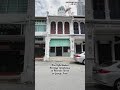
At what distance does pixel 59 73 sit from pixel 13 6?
5.15 metres

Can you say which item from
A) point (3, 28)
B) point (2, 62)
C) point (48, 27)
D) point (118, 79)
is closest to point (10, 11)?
point (3, 28)

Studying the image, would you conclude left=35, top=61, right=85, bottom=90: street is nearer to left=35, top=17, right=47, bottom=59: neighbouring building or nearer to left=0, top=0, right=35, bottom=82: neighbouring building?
left=35, top=17, right=47, bottom=59: neighbouring building

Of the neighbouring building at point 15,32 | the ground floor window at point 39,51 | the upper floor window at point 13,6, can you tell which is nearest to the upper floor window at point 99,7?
the neighbouring building at point 15,32

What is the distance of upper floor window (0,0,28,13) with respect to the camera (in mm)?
7423

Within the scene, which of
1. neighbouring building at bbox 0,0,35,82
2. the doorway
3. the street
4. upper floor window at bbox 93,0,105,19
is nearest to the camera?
the street

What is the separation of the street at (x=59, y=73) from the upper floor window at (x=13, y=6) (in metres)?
4.36

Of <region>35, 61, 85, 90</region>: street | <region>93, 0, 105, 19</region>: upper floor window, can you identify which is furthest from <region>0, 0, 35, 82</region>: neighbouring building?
<region>35, 61, 85, 90</region>: street

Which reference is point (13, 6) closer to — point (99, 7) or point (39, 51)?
point (99, 7)

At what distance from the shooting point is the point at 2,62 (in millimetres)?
10422

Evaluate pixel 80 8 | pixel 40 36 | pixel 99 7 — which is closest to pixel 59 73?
pixel 40 36

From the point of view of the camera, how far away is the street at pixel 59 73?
3.25 m

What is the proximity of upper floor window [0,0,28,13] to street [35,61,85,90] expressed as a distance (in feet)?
14.3

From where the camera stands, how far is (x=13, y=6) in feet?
26.0

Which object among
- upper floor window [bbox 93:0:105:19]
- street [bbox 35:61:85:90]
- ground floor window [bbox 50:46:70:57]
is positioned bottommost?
street [bbox 35:61:85:90]
